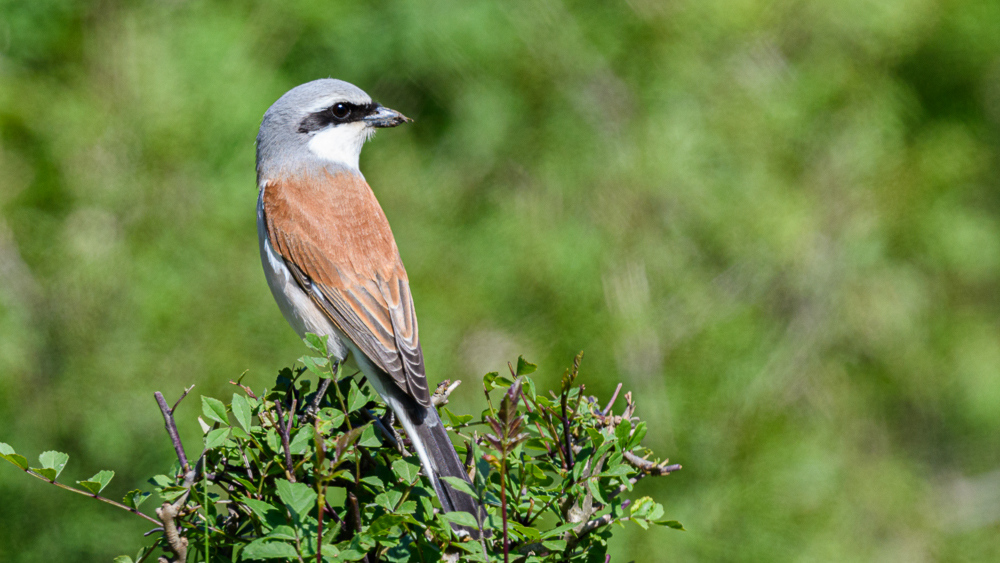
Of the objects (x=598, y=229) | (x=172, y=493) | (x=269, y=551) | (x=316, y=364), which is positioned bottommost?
(x=269, y=551)

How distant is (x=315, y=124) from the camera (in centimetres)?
328

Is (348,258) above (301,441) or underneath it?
above

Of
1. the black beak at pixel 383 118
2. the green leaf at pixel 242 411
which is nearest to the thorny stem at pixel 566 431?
the green leaf at pixel 242 411

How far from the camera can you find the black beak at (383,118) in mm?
3244

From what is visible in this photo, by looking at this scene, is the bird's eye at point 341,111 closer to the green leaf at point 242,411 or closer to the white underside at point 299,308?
the white underside at point 299,308

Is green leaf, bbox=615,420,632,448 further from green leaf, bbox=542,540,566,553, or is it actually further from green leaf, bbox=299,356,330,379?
green leaf, bbox=299,356,330,379

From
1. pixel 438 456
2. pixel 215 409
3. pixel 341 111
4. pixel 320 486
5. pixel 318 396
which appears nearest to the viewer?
pixel 320 486

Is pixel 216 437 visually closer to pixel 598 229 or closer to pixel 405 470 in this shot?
pixel 405 470

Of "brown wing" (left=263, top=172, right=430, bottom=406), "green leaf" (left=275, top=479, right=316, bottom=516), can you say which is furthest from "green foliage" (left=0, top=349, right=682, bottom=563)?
"brown wing" (left=263, top=172, right=430, bottom=406)

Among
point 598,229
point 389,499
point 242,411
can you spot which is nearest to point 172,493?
point 242,411

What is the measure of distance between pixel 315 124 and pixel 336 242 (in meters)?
0.57

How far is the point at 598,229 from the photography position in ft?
15.4

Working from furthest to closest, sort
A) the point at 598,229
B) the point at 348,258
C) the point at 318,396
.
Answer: the point at 598,229 → the point at 348,258 → the point at 318,396

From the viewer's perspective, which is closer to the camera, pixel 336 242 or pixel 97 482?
pixel 97 482
